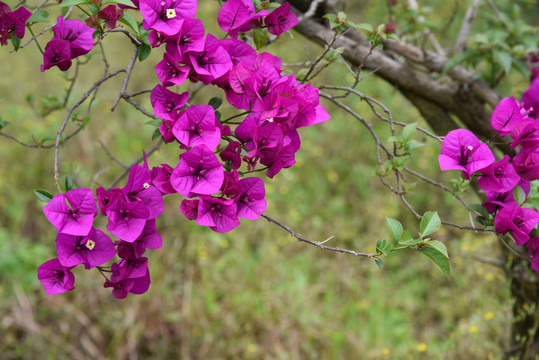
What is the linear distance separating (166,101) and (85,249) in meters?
0.22

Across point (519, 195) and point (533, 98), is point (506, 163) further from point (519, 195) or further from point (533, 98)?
point (533, 98)

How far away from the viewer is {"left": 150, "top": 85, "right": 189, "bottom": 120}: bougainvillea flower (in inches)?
25.2

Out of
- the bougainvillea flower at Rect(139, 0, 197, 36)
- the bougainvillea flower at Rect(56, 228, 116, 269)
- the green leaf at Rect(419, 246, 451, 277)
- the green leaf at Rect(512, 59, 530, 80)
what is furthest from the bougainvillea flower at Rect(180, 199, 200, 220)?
the green leaf at Rect(512, 59, 530, 80)

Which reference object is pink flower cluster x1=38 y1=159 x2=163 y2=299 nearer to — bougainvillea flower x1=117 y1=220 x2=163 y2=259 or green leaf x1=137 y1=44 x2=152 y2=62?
bougainvillea flower x1=117 y1=220 x2=163 y2=259

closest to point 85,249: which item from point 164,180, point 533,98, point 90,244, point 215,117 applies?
point 90,244

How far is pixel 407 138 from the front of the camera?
888mm

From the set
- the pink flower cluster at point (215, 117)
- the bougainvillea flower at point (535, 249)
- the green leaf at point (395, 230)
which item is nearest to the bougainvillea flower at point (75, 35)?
the pink flower cluster at point (215, 117)

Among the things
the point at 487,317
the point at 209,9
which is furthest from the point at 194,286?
the point at 209,9

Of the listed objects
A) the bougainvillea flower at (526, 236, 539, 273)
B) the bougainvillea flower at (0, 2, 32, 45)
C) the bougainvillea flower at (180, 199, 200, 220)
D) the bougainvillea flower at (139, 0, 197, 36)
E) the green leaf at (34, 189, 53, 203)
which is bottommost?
the bougainvillea flower at (526, 236, 539, 273)

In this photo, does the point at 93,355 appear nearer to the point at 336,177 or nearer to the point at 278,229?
the point at 278,229

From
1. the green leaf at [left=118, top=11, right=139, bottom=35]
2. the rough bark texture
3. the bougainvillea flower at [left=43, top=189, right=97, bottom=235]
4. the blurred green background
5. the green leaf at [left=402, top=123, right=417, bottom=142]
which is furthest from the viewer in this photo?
the blurred green background

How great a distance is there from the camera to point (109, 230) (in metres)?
0.55

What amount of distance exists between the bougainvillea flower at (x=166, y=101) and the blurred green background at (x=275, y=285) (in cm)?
90

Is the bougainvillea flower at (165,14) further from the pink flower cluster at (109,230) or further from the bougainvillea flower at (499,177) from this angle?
the bougainvillea flower at (499,177)
